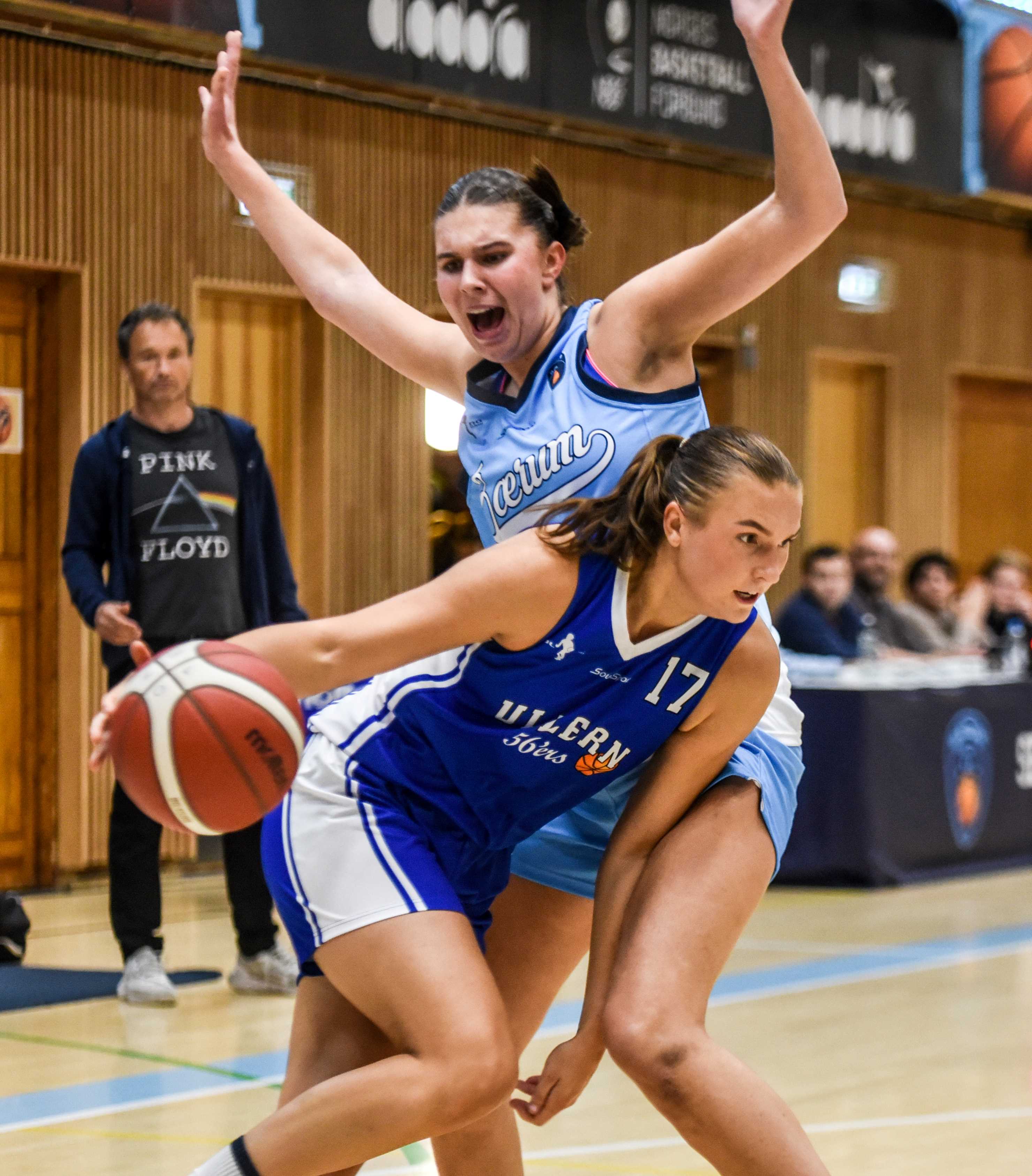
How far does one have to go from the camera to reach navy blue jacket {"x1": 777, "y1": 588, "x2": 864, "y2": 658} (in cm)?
827

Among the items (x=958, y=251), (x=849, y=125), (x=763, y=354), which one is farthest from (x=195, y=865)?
(x=958, y=251)

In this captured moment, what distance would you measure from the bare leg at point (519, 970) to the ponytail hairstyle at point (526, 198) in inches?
45.6

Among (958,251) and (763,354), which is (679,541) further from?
(958,251)

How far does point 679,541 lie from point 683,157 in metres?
8.01

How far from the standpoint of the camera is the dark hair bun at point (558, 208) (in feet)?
10.2

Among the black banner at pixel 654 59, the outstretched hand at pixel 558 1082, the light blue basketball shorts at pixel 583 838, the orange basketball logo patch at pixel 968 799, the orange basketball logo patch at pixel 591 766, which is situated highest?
the black banner at pixel 654 59

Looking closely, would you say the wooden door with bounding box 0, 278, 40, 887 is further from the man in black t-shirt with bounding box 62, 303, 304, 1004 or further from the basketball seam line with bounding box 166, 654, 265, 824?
the basketball seam line with bounding box 166, 654, 265, 824

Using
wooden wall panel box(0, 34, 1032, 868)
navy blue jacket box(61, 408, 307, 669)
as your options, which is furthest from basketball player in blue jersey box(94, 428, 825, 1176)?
wooden wall panel box(0, 34, 1032, 868)

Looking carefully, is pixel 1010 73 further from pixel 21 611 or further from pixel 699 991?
pixel 699 991

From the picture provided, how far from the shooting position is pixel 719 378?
1062 cm

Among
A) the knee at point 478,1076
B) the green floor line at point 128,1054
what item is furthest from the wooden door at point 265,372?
the knee at point 478,1076

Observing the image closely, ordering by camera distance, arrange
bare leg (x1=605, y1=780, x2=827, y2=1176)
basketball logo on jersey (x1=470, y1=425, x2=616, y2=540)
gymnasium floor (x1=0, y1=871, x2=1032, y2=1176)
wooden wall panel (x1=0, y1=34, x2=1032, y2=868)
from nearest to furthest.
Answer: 1. bare leg (x1=605, y1=780, x2=827, y2=1176)
2. basketball logo on jersey (x1=470, y1=425, x2=616, y2=540)
3. gymnasium floor (x1=0, y1=871, x2=1032, y2=1176)
4. wooden wall panel (x1=0, y1=34, x2=1032, y2=868)

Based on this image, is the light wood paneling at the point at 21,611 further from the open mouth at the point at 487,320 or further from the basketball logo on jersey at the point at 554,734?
the basketball logo on jersey at the point at 554,734

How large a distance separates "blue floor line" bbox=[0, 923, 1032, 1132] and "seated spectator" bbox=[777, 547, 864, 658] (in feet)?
6.11
